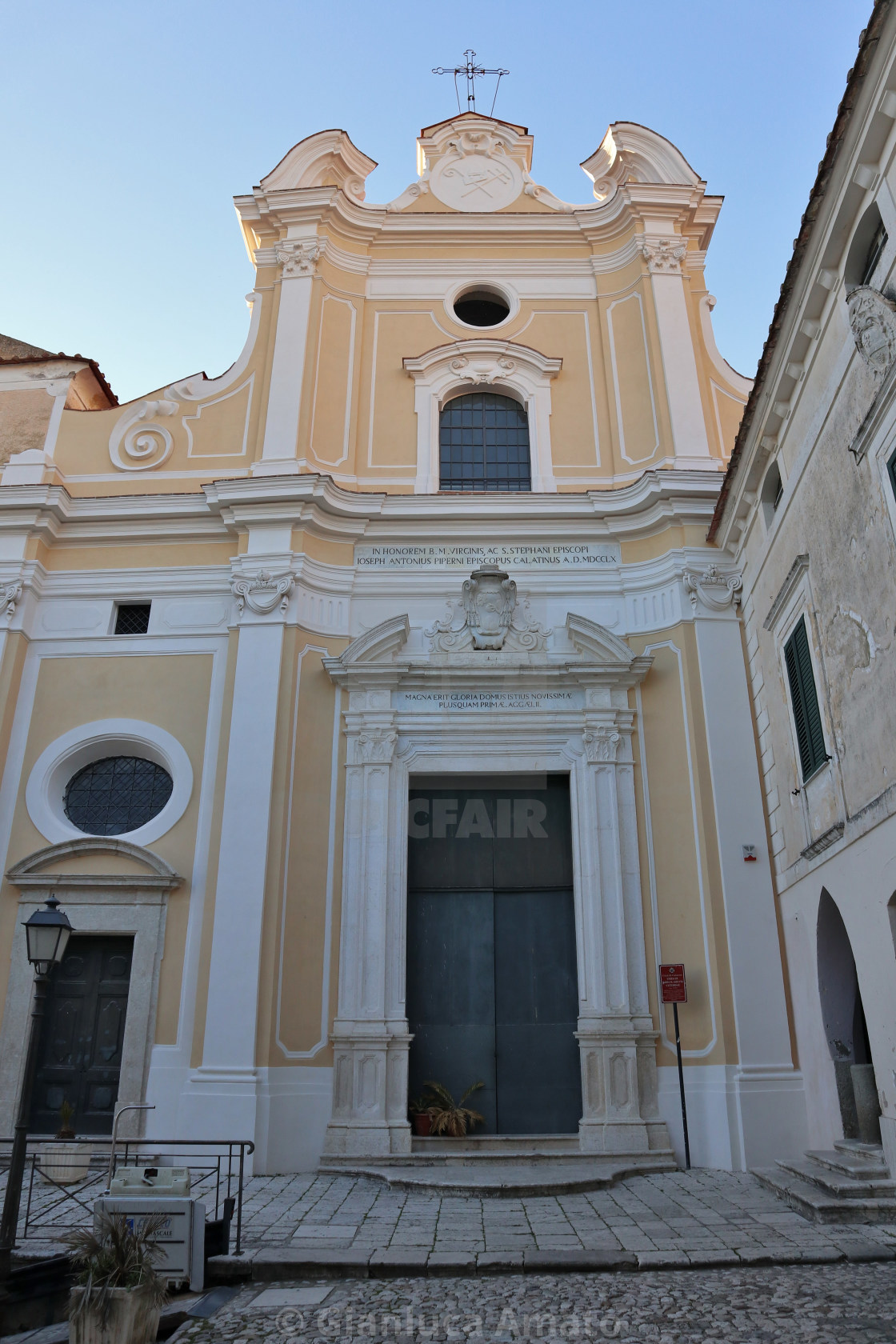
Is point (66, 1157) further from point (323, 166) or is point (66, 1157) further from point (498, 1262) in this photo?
point (323, 166)

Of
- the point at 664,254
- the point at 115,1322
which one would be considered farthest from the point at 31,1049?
the point at 664,254

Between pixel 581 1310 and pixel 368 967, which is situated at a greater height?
pixel 368 967

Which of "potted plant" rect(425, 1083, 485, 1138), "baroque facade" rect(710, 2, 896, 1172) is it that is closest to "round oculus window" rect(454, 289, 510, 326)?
"baroque facade" rect(710, 2, 896, 1172)

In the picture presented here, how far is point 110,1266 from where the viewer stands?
20.0 ft

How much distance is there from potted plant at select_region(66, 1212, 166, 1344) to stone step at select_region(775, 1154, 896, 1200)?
5.56m

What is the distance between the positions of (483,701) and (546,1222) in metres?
6.80

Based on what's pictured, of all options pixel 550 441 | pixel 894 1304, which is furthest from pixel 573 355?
pixel 894 1304

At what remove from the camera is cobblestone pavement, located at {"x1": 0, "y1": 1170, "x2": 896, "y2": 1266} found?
772 centimetres

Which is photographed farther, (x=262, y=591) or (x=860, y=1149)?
(x=262, y=591)

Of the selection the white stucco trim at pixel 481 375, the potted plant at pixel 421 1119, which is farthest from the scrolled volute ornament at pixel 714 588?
the potted plant at pixel 421 1119

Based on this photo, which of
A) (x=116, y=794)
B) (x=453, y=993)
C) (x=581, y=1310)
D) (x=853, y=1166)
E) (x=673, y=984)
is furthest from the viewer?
(x=116, y=794)

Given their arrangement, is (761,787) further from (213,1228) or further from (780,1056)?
(213,1228)

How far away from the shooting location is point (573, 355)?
16766 mm

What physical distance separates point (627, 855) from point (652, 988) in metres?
1.64
